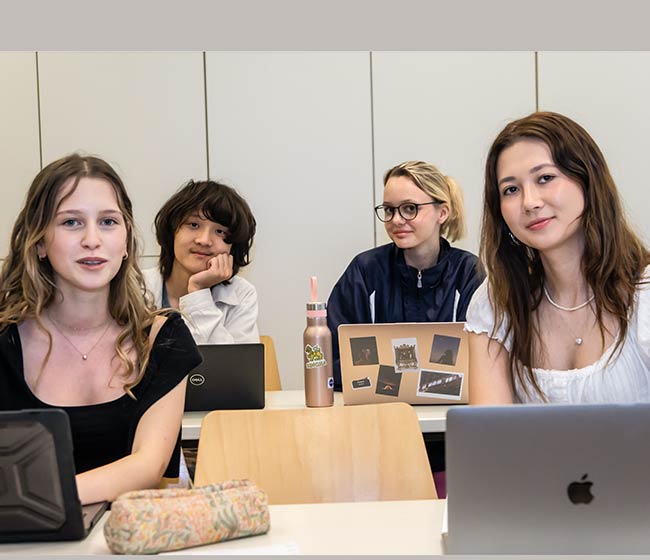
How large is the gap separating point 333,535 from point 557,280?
84cm

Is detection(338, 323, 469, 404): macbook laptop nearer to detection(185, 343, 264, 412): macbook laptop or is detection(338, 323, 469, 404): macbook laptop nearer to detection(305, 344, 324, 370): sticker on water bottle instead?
detection(305, 344, 324, 370): sticker on water bottle

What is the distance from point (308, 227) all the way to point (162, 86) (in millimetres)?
973

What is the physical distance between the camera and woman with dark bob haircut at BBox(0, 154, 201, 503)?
1.54 m

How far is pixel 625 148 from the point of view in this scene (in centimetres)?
383

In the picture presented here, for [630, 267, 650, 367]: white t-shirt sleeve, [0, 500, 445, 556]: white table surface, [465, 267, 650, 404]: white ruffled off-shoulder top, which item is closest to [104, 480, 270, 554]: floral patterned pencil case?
[0, 500, 445, 556]: white table surface

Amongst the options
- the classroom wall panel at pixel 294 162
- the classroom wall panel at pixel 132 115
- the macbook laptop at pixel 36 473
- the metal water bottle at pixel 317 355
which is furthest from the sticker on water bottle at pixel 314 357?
the classroom wall panel at pixel 132 115

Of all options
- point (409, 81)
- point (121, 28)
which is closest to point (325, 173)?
point (409, 81)

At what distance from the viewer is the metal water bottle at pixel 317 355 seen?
6.64ft

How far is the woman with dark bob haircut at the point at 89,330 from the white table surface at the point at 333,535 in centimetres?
41

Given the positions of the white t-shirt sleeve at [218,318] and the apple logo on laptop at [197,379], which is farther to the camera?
the white t-shirt sleeve at [218,318]

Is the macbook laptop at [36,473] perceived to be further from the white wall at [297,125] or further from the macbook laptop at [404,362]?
the white wall at [297,125]

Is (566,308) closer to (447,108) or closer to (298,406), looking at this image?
(298,406)

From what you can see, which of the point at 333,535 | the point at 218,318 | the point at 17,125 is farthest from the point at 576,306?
the point at 17,125

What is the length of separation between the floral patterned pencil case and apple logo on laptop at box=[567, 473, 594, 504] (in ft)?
1.35
